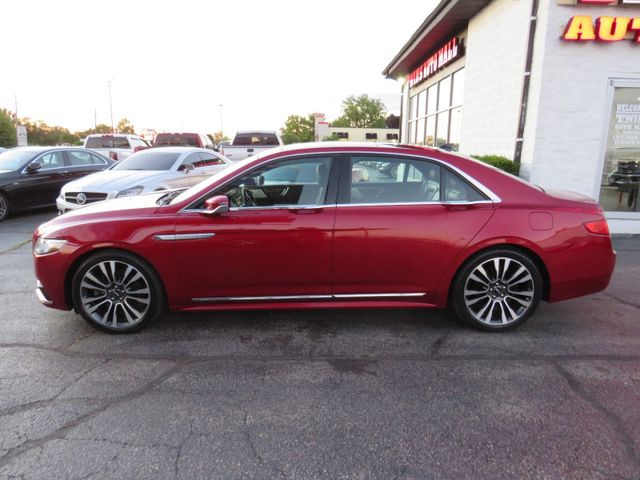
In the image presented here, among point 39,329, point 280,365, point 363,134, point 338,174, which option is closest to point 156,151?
point 39,329

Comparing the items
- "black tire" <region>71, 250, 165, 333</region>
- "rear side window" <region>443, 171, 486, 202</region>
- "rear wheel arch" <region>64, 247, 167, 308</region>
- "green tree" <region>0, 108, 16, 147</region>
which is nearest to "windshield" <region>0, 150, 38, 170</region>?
"rear wheel arch" <region>64, 247, 167, 308</region>

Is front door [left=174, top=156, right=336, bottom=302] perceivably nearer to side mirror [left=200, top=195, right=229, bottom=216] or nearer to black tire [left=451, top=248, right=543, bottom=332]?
side mirror [left=200, top=195, right=229, bottom=216]

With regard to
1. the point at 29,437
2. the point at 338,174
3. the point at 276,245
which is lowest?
the point at 29,437

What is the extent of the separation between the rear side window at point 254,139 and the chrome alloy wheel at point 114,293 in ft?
39.6

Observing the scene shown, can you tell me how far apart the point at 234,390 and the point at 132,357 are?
1.00 meters

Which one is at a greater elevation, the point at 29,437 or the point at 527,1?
the point at 527,1

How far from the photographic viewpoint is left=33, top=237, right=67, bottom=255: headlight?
154 inches

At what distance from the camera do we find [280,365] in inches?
139

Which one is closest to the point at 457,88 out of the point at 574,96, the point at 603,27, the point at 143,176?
the point at 574,96

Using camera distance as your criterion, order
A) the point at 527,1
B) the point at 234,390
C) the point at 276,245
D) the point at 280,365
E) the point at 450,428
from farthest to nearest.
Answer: the point at 527,1
the point at 276,245
the point at 280,365
the point at 234,390
the point at 450,428

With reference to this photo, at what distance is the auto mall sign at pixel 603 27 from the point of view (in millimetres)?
7809

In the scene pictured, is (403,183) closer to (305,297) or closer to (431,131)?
(305,297)

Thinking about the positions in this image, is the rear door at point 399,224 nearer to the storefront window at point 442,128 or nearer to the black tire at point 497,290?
the black tire at point 497,290

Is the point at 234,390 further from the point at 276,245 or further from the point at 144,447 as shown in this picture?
the point at 276,245
